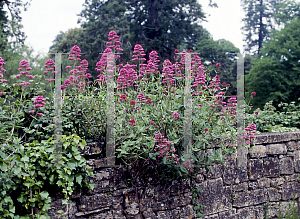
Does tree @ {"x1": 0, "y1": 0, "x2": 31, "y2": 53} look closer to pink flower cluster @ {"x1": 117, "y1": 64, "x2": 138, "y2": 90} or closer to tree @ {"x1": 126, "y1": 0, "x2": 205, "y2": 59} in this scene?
tree @ {"x1": 126, "y1": 0, "x2": 205, "y2": 59}

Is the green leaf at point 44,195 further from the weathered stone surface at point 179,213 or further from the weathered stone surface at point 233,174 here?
the weathered stone surface at point 233,174

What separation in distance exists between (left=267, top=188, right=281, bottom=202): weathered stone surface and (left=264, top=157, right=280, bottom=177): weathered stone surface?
0.22 metres

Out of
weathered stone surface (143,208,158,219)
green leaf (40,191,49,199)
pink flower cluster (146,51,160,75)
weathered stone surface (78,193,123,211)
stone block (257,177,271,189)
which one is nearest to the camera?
green leaf (40,191,49,199)

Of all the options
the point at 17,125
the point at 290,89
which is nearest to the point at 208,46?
the point at 290,89

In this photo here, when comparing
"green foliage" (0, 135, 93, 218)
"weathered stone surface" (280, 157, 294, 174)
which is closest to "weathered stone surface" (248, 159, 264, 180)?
"weathered stone surface" (280, 157, 294, 174)

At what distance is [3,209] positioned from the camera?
2.09 m

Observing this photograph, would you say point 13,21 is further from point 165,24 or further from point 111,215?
point 111,215

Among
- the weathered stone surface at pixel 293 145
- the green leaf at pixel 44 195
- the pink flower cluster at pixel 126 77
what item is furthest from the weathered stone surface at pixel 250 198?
the green leaf at pixel 44 195

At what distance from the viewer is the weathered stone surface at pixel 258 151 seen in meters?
3.74

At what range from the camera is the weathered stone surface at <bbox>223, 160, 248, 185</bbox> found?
11.5ft

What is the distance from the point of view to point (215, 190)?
3.37 m

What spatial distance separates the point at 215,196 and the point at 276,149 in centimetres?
132

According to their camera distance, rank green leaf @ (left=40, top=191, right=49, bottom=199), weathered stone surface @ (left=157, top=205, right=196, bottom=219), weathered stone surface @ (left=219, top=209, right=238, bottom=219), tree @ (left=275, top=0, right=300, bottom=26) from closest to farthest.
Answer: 1. green leaf @ (left=40, top=191, right=49, bottom=199)
2. weathered stone surface @ (left=157, top=205, right=196, bottom=219)
3. weathered stone surface @ (left=219, top=209, right=238, bottom=219)
4. tree @ (left=275, top=0, right=300, bottom=26)

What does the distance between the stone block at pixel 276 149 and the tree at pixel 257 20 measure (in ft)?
80.0
